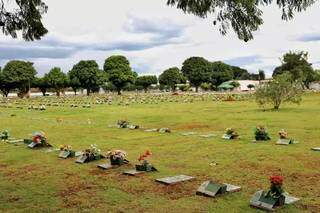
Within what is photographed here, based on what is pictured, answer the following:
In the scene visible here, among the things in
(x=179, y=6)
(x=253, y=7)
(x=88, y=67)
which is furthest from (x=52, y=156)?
(x=88, y=67)

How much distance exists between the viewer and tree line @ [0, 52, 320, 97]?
88.1 metres

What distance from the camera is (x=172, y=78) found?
12475 cm

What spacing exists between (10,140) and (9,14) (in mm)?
12478

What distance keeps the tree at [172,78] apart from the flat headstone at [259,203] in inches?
4540

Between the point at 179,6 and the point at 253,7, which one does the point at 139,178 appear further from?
the point at 253,7

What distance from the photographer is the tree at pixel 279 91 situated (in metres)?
35.9

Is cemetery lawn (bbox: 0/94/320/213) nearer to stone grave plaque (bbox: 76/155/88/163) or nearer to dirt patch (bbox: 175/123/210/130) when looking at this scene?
stone grave plaque (bbox: 76/155/88/163)

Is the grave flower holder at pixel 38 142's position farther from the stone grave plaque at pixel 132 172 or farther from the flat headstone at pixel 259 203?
the flat headstone at pixel 259 203

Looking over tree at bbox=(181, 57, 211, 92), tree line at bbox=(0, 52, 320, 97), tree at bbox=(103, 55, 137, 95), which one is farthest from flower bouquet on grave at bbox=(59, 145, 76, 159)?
tree at bbox=(181, 57, 211, 92)

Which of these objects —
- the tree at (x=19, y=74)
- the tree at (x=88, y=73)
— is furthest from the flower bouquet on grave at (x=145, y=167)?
the tree at (x=88, y=73)

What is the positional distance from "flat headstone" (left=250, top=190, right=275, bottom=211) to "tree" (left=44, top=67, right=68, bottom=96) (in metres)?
93.5

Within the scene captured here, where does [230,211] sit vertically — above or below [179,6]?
below

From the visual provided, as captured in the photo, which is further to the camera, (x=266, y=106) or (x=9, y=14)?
(x=266, y=106)

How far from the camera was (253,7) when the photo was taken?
685cm
